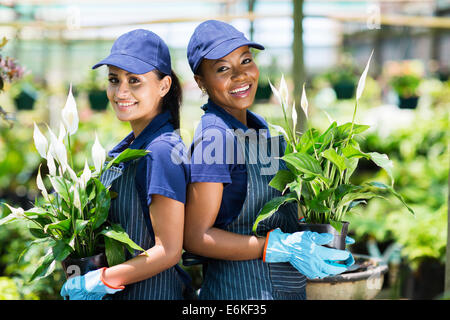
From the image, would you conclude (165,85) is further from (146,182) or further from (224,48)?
(146,182)

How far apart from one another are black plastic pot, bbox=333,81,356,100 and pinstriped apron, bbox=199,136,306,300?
4.14 m

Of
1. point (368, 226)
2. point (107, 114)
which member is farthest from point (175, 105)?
point (107, 114)

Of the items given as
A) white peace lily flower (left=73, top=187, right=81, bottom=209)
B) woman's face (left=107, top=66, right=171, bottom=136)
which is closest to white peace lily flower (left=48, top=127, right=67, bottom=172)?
white peace lily flower (left=73, top=187, right=81, bottom=209)

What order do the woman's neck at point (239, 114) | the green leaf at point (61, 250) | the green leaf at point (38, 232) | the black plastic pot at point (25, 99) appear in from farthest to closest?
the black plastic pot at point (25, 99), the woman's neck at point (239, 114), the green leaf at point (38, 232), the green leaf at point (61, 250)

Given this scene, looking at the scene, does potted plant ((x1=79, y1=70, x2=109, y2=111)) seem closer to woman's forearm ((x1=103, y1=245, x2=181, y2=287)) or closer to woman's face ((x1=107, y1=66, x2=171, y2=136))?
woman's face ((x1=107, y1=66, x2=171, y2=136))

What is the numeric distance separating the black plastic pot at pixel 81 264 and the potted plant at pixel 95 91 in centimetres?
376

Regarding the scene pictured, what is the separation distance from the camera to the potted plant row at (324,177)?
4.68 ft

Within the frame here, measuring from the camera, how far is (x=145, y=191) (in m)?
1.45

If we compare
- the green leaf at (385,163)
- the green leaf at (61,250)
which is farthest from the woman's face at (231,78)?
the green leaf at (61,250)

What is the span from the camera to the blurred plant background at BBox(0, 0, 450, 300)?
9.68 feet

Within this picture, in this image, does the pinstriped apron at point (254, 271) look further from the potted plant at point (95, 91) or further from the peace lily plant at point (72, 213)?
the potted plant at point (95, 91)

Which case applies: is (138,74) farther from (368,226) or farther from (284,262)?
(368,226)
